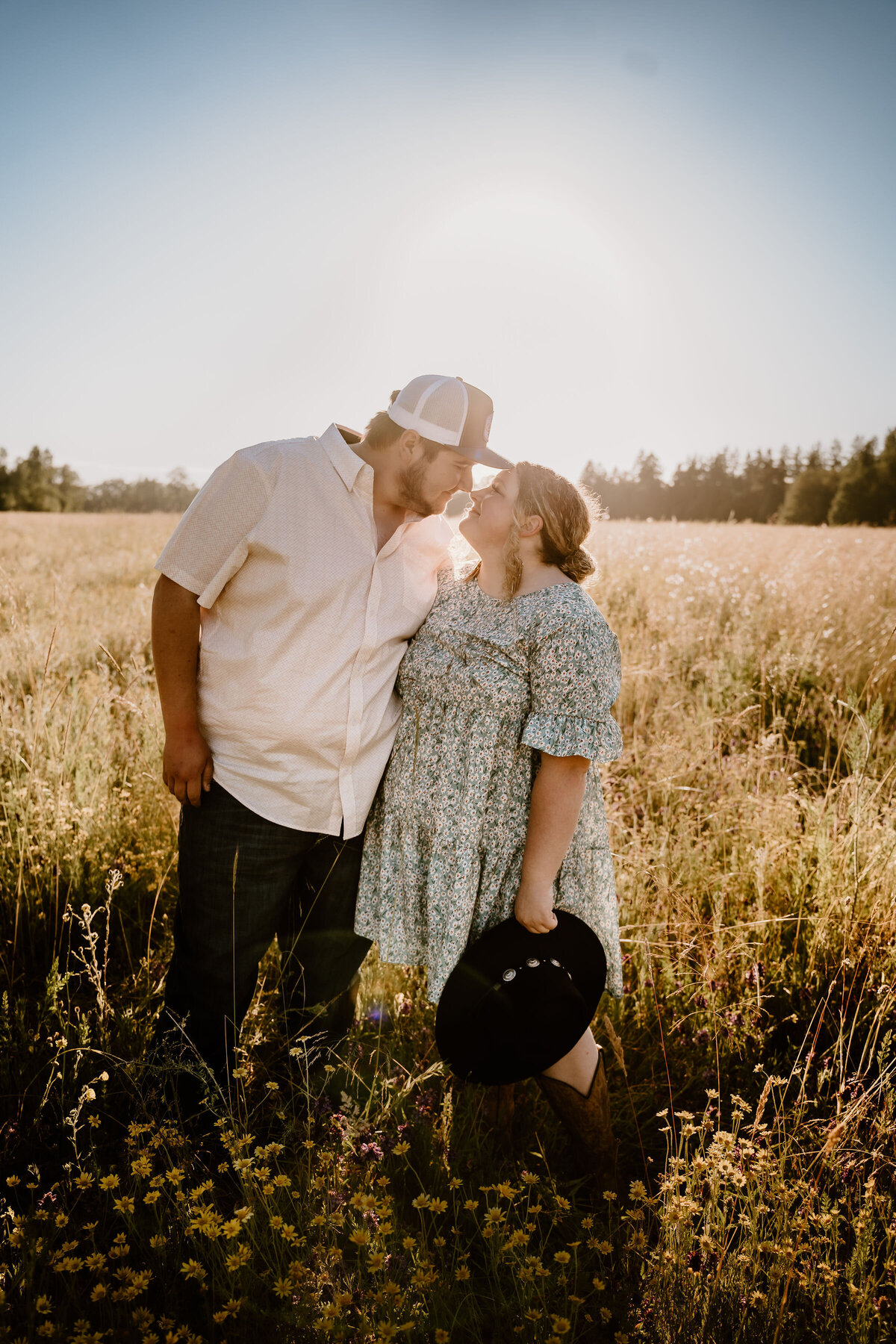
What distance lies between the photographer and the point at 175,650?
1939 millimetres

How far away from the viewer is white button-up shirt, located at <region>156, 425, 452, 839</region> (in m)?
1.88

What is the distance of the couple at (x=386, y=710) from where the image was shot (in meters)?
1.88

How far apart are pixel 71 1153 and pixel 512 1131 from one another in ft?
4.40

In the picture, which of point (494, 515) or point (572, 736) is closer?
point (572, 736)

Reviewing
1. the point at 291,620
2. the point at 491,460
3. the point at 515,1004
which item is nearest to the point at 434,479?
the point at 491,460

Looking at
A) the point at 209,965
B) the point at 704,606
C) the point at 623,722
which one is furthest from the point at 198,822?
the point at 704,606

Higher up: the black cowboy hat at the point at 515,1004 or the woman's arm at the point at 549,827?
the woman's arm at the point at 549,827

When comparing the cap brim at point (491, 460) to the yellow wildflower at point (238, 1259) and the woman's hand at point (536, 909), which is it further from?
the yellow wildflower at point (238, 1259)

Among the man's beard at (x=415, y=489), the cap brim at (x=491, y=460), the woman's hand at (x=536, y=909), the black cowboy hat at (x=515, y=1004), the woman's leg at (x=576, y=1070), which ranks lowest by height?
the woman's leg at (x=576, y=1070)

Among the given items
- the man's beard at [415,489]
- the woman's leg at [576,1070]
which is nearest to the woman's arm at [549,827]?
the woman's leg at [576,1070]

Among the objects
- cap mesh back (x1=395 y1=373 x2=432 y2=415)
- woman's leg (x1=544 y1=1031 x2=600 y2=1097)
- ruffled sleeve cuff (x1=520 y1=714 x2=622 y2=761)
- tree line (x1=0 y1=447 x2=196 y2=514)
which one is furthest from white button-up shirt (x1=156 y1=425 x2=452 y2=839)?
tree line (x1=0 y1=447 x2=196 y2=514)

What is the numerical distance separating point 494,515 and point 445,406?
36 centimetres

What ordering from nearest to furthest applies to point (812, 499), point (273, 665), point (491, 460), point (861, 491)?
1. point (273, 665)
2. point (491, 460)
3. point (861, 491)
4. point (812, 499)

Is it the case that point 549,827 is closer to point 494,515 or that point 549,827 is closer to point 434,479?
point 494,515
